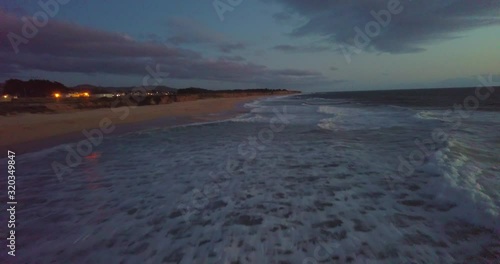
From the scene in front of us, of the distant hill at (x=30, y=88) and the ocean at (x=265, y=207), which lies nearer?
the ocean at (x=265, y=207)

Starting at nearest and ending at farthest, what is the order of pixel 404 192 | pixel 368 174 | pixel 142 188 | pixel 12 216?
pixel 12 216 < pixel 404 192 < pixel 142 188 < pixel 368 174

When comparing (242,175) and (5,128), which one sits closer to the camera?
(242,175)

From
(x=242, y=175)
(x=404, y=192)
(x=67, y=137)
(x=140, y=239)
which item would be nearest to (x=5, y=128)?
(x=67, y=137)

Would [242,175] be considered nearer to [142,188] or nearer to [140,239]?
[142,188]

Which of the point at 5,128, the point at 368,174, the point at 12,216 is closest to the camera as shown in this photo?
the point at 12,216

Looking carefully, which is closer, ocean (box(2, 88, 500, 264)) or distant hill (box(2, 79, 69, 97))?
ocean (box(2, 88, 500, 264))

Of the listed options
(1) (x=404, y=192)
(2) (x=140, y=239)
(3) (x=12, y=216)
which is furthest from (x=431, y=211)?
(3) (x=12, y=216)

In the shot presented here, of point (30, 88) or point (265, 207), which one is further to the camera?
point (30, 88)
